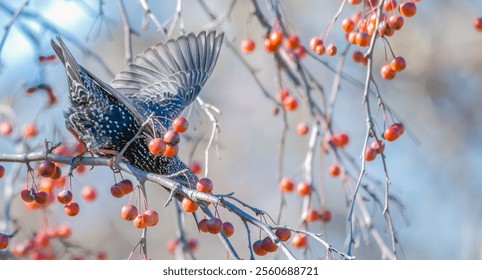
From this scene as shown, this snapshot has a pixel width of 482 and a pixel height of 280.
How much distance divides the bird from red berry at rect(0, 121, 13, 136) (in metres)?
0.76

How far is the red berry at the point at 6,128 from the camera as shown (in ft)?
14.3

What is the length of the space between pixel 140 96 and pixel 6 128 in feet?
3.02

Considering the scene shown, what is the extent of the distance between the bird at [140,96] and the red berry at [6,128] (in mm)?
755

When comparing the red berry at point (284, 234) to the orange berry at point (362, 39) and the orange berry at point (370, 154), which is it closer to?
the orange berry at point (370, 154)

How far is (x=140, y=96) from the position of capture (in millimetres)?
4191

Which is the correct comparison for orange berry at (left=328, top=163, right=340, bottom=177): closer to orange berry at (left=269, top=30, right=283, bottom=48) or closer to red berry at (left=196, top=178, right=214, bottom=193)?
orange berry at (left=269, top=30, right=283, bottom=48)

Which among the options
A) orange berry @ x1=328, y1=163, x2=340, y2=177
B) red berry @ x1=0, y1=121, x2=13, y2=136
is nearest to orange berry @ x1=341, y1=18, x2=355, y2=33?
orange berry @ x1=328, y1=163, x2=340, y2=177

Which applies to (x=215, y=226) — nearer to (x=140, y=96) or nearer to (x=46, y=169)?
(x=46, y=169)

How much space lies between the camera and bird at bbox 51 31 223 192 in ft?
11.0

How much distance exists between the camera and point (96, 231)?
8547 millimetres

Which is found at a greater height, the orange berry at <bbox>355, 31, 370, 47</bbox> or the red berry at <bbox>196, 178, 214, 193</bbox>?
the orange berry at <bbox>355, 31, 370, 47</bbox>

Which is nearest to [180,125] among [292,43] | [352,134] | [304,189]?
[304,189]

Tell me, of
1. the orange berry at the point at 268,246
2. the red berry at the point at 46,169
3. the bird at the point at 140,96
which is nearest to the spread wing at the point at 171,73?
the bird at the point at 140,96
